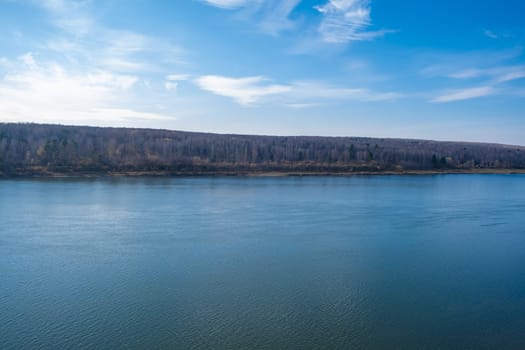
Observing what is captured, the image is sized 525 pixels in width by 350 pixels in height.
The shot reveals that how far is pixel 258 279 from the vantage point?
24.5 ft

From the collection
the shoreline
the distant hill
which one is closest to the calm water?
the shoreline

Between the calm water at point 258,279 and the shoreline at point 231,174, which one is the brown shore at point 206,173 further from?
the calm water at point 258,279

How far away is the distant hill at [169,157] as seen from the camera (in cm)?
3200

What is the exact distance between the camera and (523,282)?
7586 mm

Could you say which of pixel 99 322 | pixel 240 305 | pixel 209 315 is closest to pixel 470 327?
pixel 240 305

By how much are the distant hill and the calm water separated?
57.8ft

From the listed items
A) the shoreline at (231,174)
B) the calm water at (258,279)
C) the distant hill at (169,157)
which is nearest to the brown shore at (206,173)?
the shoreline at (231,174)

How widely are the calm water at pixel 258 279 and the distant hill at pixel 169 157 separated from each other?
17619mm

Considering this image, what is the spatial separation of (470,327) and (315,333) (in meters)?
2.24

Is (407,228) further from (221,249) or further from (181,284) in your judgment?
(181,284)

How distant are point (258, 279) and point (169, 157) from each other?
32.5m

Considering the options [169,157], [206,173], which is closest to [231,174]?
[206,173]

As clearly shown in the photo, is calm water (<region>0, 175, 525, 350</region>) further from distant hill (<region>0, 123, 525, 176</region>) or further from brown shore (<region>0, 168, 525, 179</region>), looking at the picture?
distant hill (<region>0, 123, 525, 176</region>)

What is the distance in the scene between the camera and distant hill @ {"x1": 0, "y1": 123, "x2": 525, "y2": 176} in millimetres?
32000
